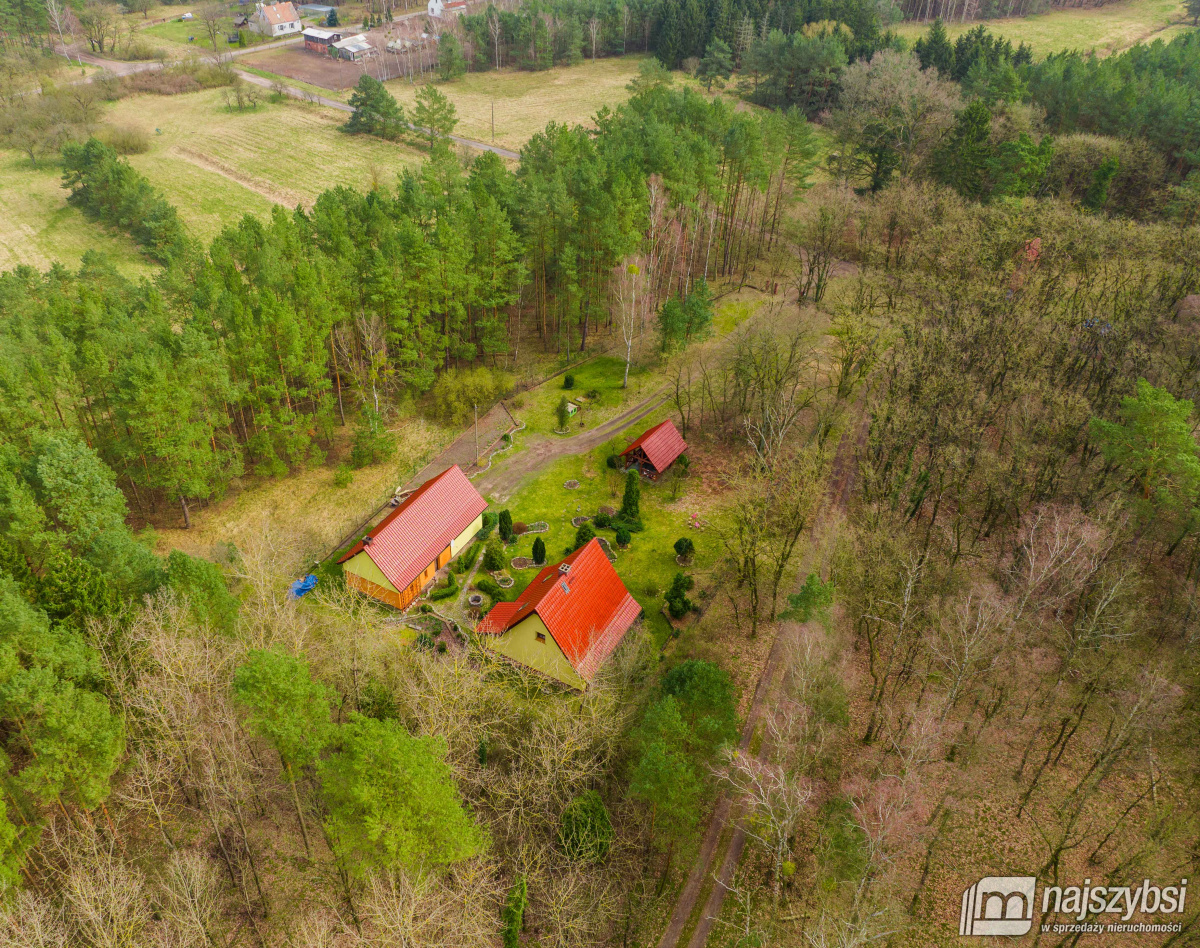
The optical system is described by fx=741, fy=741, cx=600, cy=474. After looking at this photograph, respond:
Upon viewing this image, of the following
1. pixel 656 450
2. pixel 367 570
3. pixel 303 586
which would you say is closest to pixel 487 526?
pixel 367 570

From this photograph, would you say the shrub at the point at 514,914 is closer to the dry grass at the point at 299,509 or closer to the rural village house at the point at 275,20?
the dry grass at the point at 299,509

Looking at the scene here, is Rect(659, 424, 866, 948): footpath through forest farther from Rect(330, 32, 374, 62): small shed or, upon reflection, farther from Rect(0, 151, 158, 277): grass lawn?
Rect(330, 32, 374, 62): small shed

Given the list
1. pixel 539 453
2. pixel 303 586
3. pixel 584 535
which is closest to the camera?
pixel 303 586

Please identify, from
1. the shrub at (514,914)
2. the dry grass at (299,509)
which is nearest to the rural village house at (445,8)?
the dry grass at (299,509)

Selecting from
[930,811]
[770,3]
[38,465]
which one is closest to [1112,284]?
[930,811]

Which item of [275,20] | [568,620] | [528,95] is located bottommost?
[568,620]

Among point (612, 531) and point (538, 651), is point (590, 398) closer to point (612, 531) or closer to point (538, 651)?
point (612, 531)
